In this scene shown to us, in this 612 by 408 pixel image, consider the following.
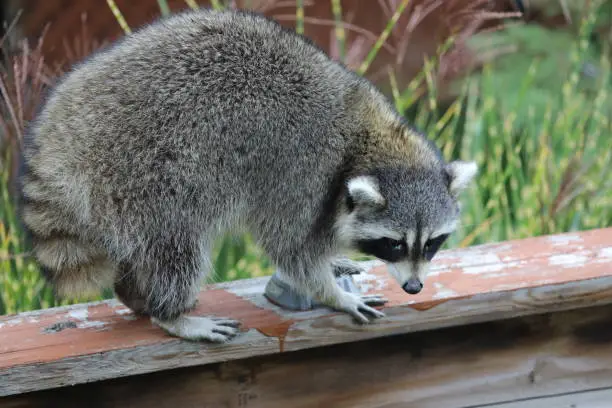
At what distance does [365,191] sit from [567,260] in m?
0.77

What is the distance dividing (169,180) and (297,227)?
0.39 meters

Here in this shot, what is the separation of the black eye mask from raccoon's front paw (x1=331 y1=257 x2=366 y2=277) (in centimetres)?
31

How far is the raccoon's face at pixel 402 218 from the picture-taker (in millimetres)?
2410

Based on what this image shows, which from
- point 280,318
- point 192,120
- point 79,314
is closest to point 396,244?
point 280,318

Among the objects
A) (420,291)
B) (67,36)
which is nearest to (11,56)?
(67,36)

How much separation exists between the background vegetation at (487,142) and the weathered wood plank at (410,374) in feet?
1.68

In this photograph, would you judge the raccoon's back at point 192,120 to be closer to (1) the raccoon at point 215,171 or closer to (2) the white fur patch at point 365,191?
(1) the raccoon at point 215,171

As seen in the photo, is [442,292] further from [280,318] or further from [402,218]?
[280,318]

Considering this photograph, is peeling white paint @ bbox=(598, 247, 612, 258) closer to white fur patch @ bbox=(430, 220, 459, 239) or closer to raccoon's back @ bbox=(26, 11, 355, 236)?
white fur patch @ bbox=(430, 220, 459, 239)

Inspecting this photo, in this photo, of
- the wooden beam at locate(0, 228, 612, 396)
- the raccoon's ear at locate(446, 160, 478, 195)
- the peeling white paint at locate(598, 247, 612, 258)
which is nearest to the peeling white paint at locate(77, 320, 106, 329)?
the wooden beam at locate(0, 228, 612, 396)

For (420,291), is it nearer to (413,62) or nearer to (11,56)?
(11,56)

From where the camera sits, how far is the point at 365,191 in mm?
2357

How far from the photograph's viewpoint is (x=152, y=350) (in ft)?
7.79

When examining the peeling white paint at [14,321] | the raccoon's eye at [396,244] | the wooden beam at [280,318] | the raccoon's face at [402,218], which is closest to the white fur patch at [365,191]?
the raccoon's face at [402,218]
